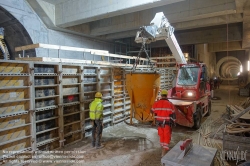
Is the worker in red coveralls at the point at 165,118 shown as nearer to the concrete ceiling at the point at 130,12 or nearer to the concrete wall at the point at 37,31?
the concrete ceiling at the point at 130,12

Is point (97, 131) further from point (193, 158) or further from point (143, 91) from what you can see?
point (193, 158)

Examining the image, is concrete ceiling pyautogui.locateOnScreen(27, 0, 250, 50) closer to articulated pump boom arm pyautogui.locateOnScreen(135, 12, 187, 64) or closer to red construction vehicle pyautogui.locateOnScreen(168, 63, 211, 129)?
articulated pump boom arm pyautogui.locateOnScreen(135, 12, 187, 64)

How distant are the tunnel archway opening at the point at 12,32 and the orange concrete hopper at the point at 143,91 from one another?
22.8 feet

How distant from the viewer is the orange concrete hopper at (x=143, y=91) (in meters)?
5.20

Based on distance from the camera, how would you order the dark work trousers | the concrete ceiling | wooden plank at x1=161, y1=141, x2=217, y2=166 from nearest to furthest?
wooden plank at x1=161, y1=141, x2=217, y2=166 → the dark work trousers → the concrete ceiling

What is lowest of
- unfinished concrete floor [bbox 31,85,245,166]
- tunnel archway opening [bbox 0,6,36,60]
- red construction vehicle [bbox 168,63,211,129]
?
unfinished concrete floor [bbox 31,85,245,166]

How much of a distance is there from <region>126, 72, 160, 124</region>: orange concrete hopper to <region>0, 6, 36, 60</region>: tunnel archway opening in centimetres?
696

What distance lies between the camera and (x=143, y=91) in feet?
17.4

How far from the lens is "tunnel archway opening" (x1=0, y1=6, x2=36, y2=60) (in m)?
8.58

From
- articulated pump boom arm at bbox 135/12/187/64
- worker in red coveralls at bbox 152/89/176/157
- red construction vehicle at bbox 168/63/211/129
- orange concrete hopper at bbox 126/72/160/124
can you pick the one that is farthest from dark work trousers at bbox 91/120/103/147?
red construction vehicle at bbox 168/63/211/129

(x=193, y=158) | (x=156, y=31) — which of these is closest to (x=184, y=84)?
(x=156, y=31)

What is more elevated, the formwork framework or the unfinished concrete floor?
the formwork framework

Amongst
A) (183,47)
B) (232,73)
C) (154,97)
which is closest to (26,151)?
(154,97)

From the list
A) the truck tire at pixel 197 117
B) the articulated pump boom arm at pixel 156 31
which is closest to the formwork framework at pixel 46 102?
the articulated pump boom arm at pixel 156 31
